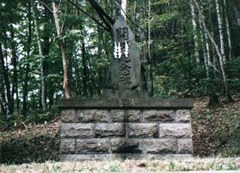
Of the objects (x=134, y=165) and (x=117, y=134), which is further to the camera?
(x=117, y=134)

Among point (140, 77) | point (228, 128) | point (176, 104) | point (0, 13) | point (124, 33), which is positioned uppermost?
point (0, 13)

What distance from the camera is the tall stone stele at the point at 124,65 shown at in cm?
533

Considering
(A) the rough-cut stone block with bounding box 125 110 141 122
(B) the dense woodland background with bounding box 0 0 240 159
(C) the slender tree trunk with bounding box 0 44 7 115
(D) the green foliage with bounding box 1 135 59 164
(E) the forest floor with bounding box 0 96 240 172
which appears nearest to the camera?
(A) the rough-cut stone block with bounding box 125 110 141 122

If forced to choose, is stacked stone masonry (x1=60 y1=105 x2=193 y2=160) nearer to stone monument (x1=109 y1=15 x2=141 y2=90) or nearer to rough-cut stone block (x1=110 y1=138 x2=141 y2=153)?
rough-cut stone block (x1=110 y1=138 x2=141 y2=153)

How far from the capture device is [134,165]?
148 inches

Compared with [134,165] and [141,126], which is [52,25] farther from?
[134,165]

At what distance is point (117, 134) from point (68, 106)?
75 cm

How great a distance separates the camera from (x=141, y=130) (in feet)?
16.7

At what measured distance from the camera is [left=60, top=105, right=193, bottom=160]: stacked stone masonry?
5043 millimetres

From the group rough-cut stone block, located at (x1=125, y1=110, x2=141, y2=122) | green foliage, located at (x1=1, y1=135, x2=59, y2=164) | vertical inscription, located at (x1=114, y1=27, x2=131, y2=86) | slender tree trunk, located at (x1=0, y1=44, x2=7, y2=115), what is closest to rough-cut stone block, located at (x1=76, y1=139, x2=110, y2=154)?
rough-cut stone block, located at (x1=125, y1=110, x2=141, y2=122)

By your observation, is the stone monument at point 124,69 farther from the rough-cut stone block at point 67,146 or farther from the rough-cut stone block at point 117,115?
the rough-cut stone block at point 67,146

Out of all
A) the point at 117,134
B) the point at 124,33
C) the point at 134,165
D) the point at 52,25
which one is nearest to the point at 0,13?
the point at 52,25

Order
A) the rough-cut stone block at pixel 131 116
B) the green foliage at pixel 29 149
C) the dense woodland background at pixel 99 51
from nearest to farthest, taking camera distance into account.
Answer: the rough-cut stone block at pixel 131 116, the green foliage at pixel 29 149, the dense woodland background at pixel 99 51

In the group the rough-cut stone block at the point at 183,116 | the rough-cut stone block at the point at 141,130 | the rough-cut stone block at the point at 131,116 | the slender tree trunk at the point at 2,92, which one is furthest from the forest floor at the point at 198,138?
the slender tree trunk at the point at 2,92
